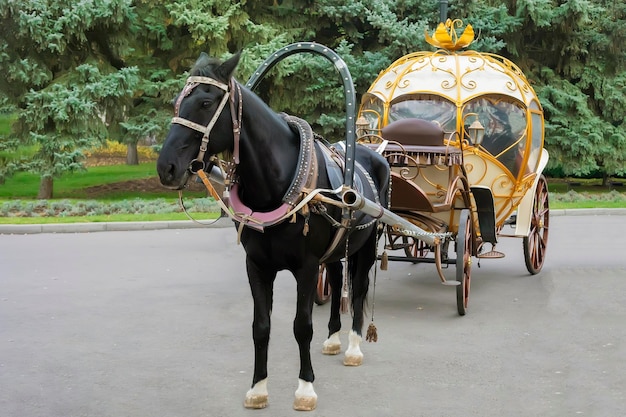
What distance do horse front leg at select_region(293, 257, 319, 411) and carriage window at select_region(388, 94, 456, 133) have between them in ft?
14.2

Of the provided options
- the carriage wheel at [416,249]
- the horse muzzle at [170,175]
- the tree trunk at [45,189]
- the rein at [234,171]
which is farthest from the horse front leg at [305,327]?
the tree trunk at [45,189]

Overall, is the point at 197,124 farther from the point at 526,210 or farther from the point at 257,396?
the point at 526,210

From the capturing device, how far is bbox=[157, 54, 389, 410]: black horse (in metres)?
4.71

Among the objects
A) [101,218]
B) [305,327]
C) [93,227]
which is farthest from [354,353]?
[101,218]

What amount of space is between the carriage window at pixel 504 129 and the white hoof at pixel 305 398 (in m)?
4.82

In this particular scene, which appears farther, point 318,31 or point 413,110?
point 318,31

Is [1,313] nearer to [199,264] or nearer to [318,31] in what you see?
[199,264]

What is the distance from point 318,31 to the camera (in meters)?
21.3

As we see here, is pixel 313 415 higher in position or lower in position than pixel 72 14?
lower

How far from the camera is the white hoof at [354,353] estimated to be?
6.35 metres

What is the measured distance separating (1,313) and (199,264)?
3.36m

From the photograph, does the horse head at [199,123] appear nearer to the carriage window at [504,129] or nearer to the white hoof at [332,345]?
the white hoof at [332,345]

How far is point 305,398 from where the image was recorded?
533 centimetres

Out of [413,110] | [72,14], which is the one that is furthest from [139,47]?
[413,110]
